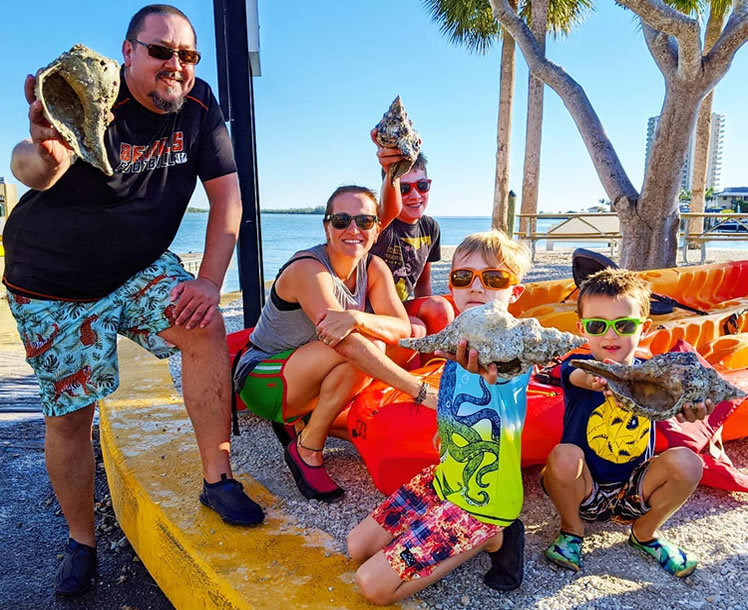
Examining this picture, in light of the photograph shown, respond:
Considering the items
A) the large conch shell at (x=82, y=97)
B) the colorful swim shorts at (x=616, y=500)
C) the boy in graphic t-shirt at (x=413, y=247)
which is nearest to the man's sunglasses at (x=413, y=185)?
the boy in graphic t-shirt at (x=413, y=247)

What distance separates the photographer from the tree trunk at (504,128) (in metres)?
15.6

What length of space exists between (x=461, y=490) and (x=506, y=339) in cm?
52

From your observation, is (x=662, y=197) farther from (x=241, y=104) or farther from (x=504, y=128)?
(x=504, y=128)

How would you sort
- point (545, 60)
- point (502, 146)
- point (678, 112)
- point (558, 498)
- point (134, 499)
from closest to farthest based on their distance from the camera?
point (558, 498) < point (134, 499) < point (678, 112) < point (545, 60) < point (502, 146)

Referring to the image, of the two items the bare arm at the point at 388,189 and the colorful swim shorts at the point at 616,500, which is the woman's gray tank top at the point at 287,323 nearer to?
the bare arm at the point at 388,189

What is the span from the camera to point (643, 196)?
7.15 meters

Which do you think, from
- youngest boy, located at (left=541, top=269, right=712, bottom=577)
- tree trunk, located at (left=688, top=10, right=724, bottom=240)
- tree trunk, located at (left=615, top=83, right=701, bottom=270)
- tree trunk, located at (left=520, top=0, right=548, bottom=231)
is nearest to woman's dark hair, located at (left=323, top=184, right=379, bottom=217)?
youngest boy, located at (left=541, top=269, right=712, bottom=577)

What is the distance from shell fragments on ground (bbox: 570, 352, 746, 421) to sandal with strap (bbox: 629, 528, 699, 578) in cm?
57

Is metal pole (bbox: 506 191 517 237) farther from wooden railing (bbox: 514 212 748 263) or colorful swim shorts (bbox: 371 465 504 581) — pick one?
colorful swim shorts (bbox: 371 465 504 581)


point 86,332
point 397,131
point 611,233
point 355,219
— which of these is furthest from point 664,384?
point 611,233

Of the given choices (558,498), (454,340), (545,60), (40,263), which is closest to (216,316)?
(40,263)

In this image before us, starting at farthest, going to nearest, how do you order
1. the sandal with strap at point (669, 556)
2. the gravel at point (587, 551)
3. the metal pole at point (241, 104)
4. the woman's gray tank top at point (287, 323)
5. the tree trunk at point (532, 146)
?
1. the tree trunk at point (532, 146)
2. the metal pole at point (241, 104)
3. the woman's gray tank top at point (287, 323)
4. the sandal with strap at point (669, 556)
5. the gravel at point (587, 551)

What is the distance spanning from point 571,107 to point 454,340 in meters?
6.65

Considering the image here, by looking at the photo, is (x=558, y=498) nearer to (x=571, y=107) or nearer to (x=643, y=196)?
(x=643, y=196)
